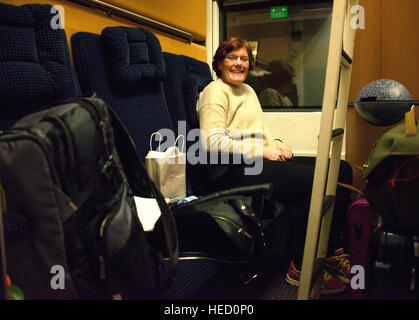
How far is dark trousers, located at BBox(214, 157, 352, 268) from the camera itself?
158 cm

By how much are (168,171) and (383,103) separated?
90 cm

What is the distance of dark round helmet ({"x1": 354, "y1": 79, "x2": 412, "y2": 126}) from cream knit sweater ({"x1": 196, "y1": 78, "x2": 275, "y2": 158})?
18.6 inches

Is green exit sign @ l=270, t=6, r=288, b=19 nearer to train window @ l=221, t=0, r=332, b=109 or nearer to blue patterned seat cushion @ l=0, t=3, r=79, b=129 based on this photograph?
train window @ l=221, t=0, r=332, b=109

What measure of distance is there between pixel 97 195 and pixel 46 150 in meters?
0.16

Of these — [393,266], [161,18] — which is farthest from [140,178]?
[161,18]

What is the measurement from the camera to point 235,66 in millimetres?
1850

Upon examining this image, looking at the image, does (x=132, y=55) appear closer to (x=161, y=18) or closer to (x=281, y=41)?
(x=161, y=18)

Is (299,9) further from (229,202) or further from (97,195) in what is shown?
(97,195)

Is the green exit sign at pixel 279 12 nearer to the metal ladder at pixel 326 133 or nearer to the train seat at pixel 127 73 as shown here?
the train seat at pixel 127 73

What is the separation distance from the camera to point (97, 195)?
85cm

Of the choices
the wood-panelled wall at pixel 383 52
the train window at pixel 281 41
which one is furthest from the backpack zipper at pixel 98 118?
the train window at pixel 281 41

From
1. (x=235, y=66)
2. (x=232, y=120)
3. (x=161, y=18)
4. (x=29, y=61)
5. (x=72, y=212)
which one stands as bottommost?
(x=72, y=212)

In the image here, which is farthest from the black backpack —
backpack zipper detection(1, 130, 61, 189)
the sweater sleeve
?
the sweater sleeve

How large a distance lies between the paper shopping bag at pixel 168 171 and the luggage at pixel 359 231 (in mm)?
672
